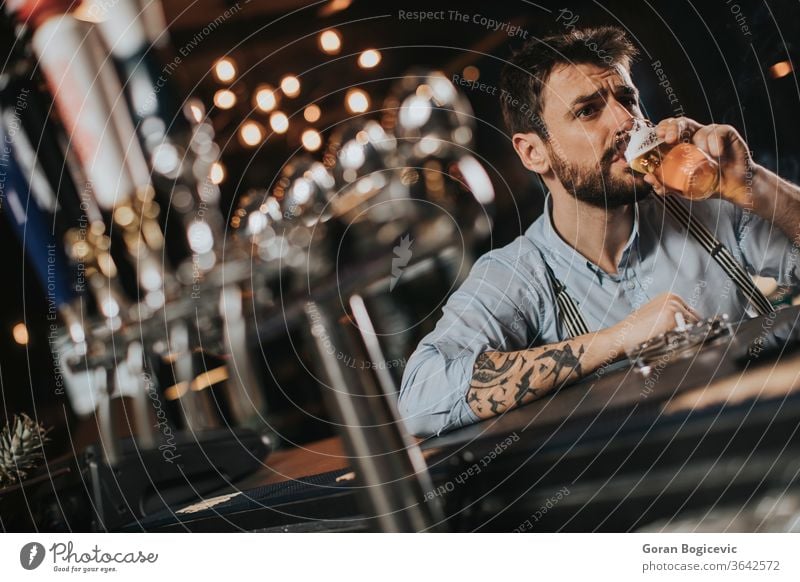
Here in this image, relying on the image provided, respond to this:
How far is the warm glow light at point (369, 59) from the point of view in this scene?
29.7 inches

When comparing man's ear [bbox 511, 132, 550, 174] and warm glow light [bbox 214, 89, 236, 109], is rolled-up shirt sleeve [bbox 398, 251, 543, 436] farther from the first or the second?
warm glow light [bbox 214, 89, 236, 109]

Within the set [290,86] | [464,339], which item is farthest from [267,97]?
[464,339]

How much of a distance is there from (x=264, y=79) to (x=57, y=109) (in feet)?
0.88

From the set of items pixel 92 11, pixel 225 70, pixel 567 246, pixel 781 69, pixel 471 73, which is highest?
pixel 92 11

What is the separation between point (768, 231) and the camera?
27.4 inches

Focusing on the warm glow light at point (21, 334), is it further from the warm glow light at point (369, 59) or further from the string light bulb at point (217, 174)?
the warm glow light at point (369, 59)

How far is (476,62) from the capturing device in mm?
727

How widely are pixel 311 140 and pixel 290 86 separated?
71 mm

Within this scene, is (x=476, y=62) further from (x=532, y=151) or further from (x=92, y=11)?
(x=92, y=11)

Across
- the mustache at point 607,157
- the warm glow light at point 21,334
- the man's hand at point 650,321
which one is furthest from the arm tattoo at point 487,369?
the warm glow light at point 21,334

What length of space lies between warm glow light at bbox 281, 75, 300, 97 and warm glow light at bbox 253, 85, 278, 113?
0.6 inches

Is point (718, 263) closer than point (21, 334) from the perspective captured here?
Yes

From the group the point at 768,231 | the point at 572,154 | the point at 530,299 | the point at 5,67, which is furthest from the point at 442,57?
the point at 5,67

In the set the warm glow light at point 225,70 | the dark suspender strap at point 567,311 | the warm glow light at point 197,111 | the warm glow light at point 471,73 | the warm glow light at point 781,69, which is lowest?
the dark suspender strap at point 567,311
